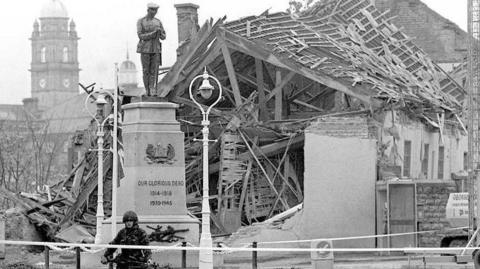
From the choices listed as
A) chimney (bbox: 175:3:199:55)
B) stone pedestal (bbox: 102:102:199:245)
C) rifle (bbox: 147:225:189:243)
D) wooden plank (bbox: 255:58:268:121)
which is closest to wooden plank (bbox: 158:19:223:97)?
wooden plank (bbox: 255:58:268:121)

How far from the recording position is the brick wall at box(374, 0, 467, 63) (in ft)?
282

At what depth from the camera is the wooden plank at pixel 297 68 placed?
52.4 metres

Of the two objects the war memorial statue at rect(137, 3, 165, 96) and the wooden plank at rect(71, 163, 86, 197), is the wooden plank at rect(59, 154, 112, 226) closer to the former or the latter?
the wooden plank at rect(71, 163, 86, 197)

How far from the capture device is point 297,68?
5353 cm

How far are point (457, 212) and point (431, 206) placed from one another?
3478 millimetres

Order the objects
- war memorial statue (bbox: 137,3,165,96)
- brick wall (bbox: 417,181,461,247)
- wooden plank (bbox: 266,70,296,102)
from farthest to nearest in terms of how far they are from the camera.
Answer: wooden plank (bbox: 266,70,296,102) < brick wall (bbox: 417,181,461,247) < war memorial statue (bbox: 137,3,165,96)

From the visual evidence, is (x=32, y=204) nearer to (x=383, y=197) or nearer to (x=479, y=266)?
(x=383, y=197)

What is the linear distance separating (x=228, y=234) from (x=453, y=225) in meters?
7.99

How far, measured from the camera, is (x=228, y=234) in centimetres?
5128

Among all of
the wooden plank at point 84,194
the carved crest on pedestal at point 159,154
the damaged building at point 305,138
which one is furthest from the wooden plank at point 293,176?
the carved crest on pedestal at point 159,154

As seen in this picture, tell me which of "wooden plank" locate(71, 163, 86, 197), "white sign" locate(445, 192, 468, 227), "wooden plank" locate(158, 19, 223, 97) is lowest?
"white sign" locate(445, 192, 468, 227)

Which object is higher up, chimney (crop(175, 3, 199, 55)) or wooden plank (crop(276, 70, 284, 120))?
chimney (crop(175, 3, 199, 55))

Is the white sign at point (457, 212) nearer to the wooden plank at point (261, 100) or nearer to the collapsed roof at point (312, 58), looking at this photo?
the collapsed roof at point (312, 58)

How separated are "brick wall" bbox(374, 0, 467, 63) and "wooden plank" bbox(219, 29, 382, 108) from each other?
31.4 metres
